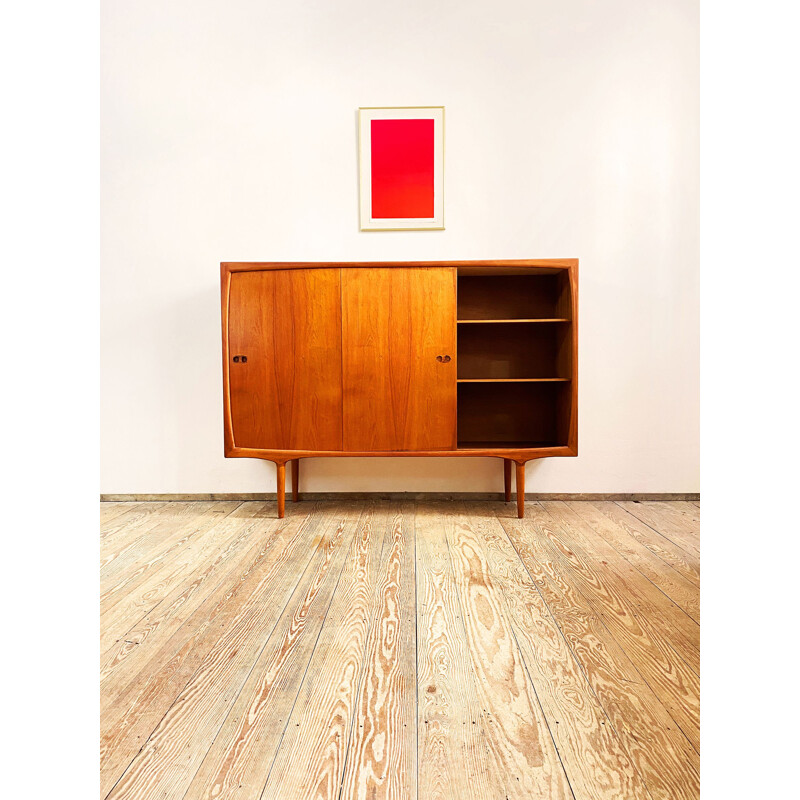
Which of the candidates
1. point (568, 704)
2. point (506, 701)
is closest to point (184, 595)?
point (506, 701)

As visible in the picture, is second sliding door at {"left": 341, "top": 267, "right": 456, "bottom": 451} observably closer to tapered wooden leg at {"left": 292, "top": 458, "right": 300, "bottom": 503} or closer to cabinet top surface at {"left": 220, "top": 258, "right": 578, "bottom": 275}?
cabinet top surface at {"left": 220, "top": 258, "right": 578, "bottom": 275}

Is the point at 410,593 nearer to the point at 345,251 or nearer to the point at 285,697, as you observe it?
the point at 285,697

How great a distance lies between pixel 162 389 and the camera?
315 cm

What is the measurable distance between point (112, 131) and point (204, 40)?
64cm

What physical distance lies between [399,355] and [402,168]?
3.28ft

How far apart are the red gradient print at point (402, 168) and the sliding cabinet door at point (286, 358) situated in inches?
23.7

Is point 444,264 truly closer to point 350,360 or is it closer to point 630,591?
point 350,360

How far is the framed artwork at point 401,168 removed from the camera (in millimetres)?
3033

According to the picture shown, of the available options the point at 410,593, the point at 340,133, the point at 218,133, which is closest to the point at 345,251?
the point at 340,133

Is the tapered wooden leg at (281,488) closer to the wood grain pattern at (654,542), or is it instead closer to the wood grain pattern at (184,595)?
the wood grain pattern at (184,595)

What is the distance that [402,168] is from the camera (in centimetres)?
305

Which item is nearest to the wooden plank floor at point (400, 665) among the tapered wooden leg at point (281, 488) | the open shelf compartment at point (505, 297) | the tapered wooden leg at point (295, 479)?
the tapered wooden leg at point (281, 488)

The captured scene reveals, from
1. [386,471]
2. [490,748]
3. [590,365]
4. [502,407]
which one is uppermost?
[590,365]

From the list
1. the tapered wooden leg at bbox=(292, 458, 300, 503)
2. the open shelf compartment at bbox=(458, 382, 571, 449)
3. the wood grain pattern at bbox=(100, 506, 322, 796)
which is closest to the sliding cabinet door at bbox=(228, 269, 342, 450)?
the tapered wooden leg at bbox=(292, 458, 300, 503)
